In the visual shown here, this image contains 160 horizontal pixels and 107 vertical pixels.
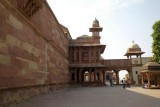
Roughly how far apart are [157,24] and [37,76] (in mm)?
21752

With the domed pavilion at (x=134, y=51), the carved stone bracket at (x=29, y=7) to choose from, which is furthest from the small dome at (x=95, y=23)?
the carved stone bracket at (x=29, y=7)

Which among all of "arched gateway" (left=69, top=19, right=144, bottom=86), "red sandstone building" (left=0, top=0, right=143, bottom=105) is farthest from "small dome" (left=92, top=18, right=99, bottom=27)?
"red sandstone building" (left=0, top=0, right=143, bottom=105)

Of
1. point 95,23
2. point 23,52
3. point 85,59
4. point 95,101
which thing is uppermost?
point 95,23

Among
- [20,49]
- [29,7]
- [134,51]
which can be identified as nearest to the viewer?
[20,49]

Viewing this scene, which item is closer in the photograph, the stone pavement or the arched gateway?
the stone pavement

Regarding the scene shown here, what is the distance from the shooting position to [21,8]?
28.7 ft

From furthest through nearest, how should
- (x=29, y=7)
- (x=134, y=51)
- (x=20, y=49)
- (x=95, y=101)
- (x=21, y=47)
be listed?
(x=134, y=51) < (x=29, y=7) < (x=95, y=101) < (x=21, y=47) < (x=20, y=49)

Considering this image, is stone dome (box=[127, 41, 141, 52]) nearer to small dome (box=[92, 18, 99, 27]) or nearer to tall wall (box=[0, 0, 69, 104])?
small dome (box=[92, 18, 99, 27])

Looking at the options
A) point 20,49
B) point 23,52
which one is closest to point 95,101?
point 23,52

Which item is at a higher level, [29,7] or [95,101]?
[29,7]

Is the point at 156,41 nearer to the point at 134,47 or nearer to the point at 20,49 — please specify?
the point at 134,47

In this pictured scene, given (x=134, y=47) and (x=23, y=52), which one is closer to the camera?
(x=23, y=52)

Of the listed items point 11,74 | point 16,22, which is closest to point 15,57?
point 11,74

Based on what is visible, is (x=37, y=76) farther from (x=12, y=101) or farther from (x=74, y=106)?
(x=74, y=106)
